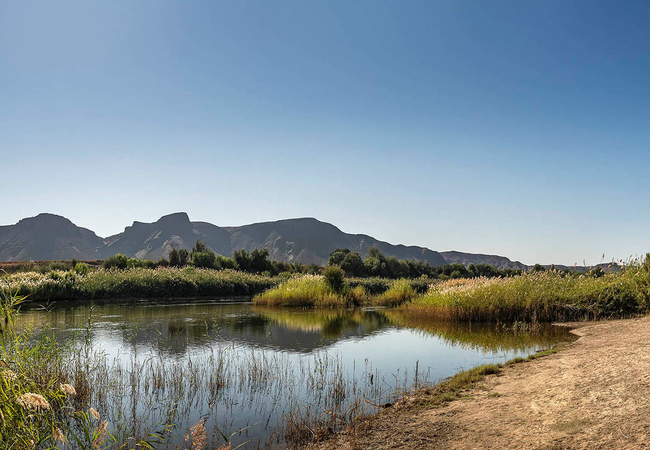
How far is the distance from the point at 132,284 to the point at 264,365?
2384 centimetres

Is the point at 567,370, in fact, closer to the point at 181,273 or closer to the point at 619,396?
the point at 619,396

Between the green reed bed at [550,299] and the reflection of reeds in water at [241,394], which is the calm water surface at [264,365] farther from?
the green reed bed at [550,299]

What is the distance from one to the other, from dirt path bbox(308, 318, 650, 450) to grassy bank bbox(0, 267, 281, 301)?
74.6 ft

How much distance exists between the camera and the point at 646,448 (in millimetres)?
4055

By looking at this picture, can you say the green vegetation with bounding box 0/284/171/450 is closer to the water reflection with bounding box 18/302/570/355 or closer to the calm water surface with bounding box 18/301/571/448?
the calm water surface with bounding box 18/301/571/448

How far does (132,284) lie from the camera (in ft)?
98.7

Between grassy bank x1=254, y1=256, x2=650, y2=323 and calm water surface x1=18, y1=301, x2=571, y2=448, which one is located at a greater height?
grassy bank x1=254, y1=256, x2=650, y2=323

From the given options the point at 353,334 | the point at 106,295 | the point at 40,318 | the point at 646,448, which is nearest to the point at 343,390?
the point at 646,448

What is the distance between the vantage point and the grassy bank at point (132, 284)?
25.8m

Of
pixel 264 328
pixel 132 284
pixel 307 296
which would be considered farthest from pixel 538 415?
pixel 132 284

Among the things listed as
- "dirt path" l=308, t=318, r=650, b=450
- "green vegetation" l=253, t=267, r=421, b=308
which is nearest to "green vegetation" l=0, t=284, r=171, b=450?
"dirt path" l=308, t=318, r=650, b=450

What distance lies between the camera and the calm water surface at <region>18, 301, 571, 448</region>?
6566mm

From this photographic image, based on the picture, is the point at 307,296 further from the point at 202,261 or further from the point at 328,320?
the point at 202,261

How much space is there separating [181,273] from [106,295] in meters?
8.04
